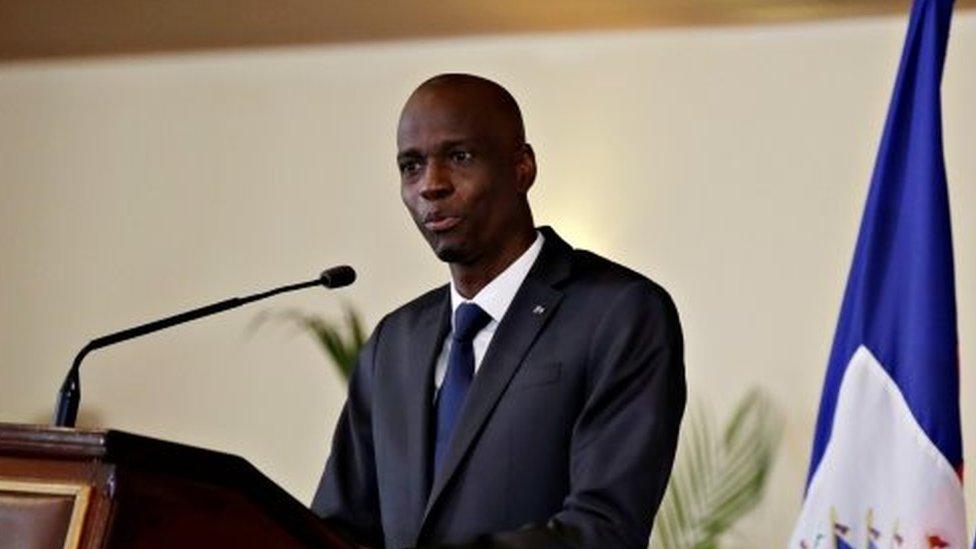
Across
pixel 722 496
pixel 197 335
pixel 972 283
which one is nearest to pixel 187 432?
pixel 197 335

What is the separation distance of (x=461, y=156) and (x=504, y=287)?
234 mm

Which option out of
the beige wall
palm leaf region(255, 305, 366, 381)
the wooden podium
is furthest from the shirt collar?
the beige wall

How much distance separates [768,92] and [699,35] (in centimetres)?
32

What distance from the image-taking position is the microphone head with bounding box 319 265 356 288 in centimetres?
314

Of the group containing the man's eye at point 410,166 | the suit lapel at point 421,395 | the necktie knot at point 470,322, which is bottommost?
the suit lapel at point 421,395

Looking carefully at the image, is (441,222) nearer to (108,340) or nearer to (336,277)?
(336,277)

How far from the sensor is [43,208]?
24.7 feet

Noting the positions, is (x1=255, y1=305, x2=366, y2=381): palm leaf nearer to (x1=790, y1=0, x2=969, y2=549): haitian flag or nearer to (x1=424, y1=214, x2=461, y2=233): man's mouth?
(x1=790, y1=0, x2=969, y2=549): haitian flag

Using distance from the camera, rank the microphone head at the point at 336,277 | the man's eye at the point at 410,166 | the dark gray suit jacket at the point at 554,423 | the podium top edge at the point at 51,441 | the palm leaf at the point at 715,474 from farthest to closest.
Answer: the palm leaf at the point at 715,474 → the man's eye at the point at 410,166 → the microphone head at the point at 336,277 → the dark gray suit jacket at the point at 554,423 → the podium top edge at the point at 51,441

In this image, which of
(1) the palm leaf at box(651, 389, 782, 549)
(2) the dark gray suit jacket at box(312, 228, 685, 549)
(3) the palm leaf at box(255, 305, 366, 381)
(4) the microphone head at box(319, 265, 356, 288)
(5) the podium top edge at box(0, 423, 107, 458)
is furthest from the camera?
(3) the palm leaf at box(255, 305, 366, 381)

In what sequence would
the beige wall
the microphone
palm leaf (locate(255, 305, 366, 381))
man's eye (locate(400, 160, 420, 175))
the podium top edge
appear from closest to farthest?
the podium top edge
the microphone
man's eye (locate(400, 160, 420, 175))
palm leaf (locate(255, 305, 366, 381))
the beige wall

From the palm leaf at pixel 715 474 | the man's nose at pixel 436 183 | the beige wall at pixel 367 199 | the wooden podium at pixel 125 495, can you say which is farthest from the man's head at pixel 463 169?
the beige wall at pixel 367 199

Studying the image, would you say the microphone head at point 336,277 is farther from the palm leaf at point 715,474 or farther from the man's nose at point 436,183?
the palm leaf at point 715,474

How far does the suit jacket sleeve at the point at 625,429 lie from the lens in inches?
117
